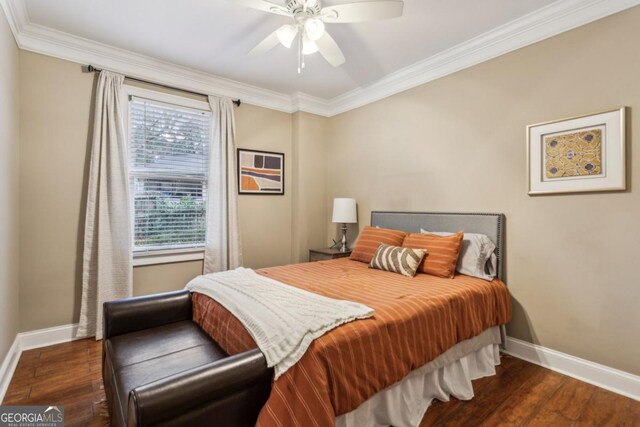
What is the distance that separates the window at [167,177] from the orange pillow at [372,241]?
72.2 inches

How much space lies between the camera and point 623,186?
207 cm

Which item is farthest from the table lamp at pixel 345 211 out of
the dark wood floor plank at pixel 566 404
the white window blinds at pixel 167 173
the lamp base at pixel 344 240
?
the dark wood floor plank at pixel 566 404

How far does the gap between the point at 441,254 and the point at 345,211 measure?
1.49 m

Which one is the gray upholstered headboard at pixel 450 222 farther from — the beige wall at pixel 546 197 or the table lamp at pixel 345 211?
the table lamp at pixel 345 211

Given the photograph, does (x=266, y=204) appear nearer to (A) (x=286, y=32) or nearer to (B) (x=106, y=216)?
(B) (x=106, y=216)

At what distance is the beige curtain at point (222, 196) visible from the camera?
3590mm

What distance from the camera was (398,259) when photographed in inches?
106

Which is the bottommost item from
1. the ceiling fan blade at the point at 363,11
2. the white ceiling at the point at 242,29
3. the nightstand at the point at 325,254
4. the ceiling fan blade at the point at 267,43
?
the nightstand at the point at 325,254

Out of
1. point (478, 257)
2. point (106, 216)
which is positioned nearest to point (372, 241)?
point (478, 257)

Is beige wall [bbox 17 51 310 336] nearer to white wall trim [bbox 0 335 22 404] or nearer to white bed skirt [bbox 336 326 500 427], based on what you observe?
white wall trim [bbox 0 335 22 404]

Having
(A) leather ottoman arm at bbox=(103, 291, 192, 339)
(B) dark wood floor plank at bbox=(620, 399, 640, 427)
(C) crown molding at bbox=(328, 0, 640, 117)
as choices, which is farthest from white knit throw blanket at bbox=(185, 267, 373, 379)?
(C) crown molding at bbox=(328, 0, 640, 117)

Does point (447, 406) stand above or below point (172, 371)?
below

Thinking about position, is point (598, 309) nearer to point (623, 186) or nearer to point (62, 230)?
point (623, 186)

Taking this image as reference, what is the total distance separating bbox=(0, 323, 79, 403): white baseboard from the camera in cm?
228
